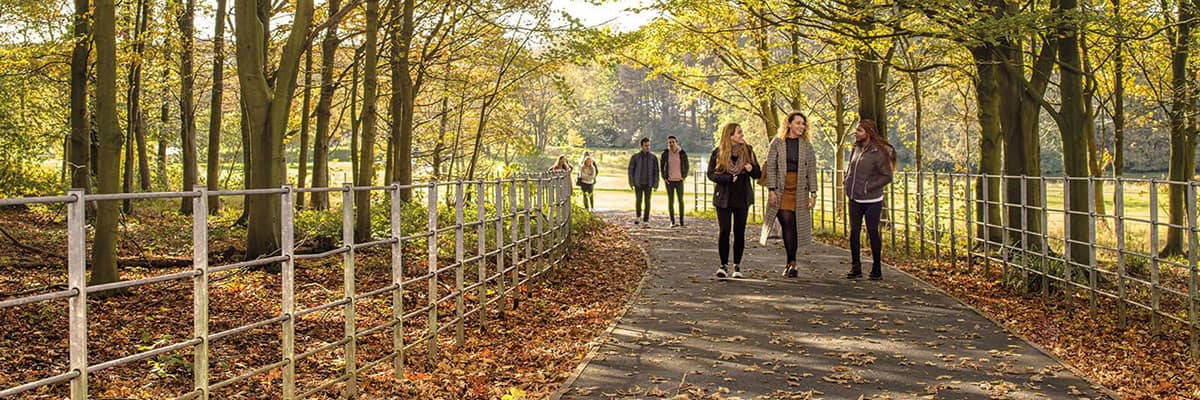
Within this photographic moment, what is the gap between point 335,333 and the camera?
1014 centimetres

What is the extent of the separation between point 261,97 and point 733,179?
5384mm

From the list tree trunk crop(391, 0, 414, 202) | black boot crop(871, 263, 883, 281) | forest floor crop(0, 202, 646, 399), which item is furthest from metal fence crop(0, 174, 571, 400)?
tree trunk crop(391, 0, 414, 202)

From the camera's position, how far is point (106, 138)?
385 inches

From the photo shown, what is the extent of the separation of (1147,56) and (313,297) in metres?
19.7

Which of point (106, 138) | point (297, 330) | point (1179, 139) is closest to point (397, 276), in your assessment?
point (297, 330)

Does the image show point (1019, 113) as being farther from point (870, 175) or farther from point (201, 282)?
point (201, 282)

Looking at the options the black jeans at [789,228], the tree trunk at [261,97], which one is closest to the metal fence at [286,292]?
the tree trunk at [261,97]

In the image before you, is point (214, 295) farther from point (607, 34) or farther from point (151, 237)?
point (607, 34)

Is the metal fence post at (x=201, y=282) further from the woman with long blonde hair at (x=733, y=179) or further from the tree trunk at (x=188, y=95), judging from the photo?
the tree trunk at (x=188, y=95)

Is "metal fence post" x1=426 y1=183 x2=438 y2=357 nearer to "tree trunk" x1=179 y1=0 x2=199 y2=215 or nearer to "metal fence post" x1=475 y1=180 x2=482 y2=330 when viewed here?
"metal fence post" x1=475 y1=180 x2=482 y2=330

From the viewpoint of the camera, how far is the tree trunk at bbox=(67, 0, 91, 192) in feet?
46.8

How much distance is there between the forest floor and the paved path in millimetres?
495

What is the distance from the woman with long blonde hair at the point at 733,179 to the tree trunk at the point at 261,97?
488 centimetres

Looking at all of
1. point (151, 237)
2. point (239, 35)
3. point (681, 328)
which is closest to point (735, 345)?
point (681, 328)
